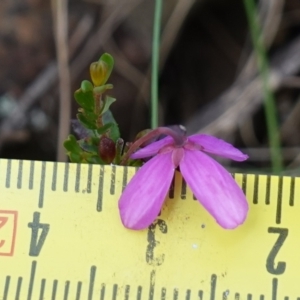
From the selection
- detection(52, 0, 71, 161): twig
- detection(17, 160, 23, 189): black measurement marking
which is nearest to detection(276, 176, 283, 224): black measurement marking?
detection(17, 160, 23, 189): black measurement marking

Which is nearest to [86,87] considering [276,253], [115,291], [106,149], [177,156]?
[106,149]

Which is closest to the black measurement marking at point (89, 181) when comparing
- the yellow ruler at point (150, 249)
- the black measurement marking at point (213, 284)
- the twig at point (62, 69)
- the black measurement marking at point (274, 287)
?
the yellow ruler at point (150, 249)

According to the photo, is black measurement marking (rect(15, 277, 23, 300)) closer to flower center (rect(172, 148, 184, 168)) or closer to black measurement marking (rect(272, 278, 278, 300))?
flower center (rect(172, 148, 184, 168))

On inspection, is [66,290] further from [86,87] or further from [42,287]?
→ [86,87]

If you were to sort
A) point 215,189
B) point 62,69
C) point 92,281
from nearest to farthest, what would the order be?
point 215,189 → point 92,281 → point 62,69

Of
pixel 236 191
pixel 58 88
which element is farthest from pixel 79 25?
pixel 236 191

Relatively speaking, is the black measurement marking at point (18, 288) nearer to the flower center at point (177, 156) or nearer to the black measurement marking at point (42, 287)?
the black measurement marking at point (42, 287)
